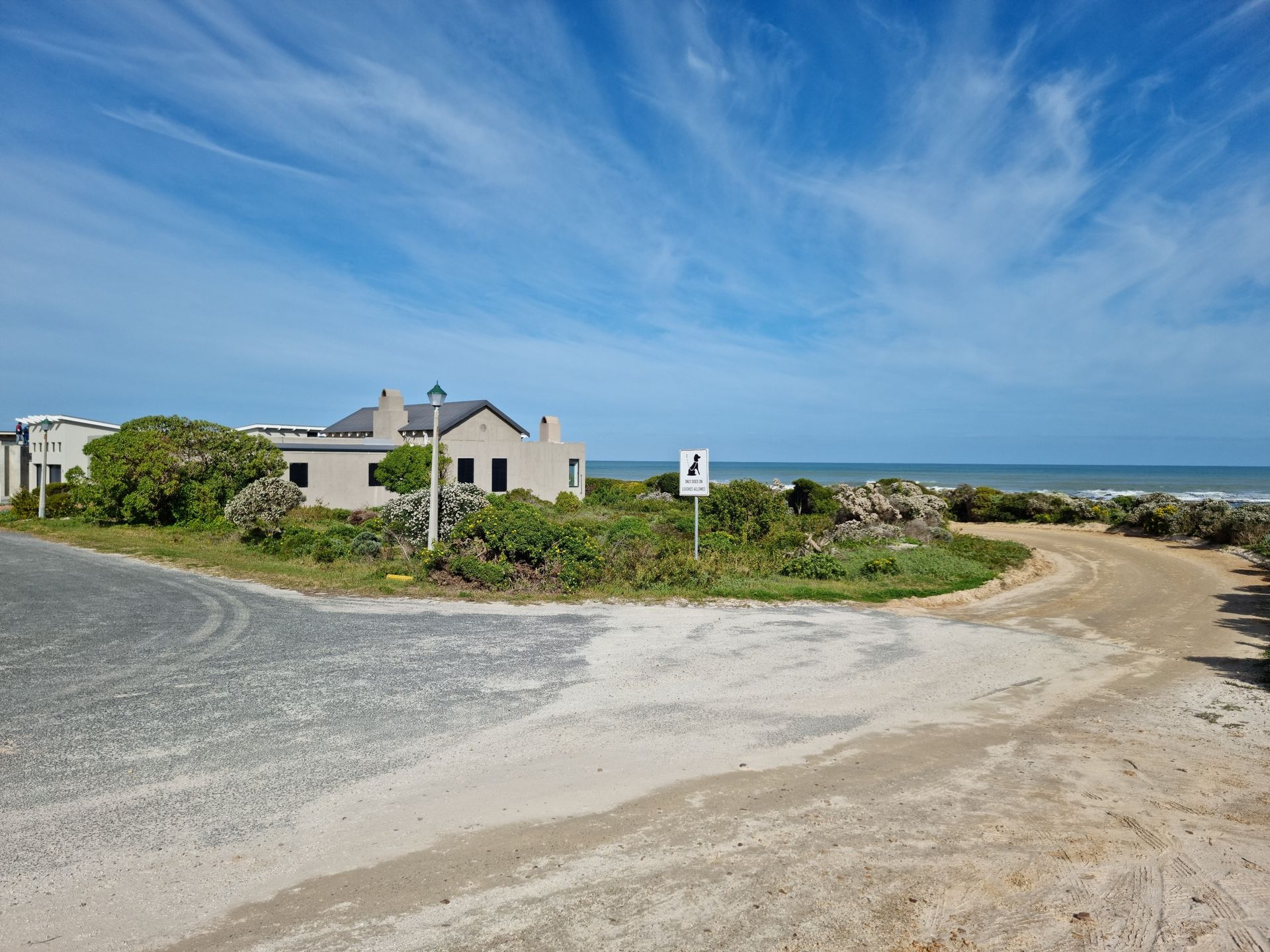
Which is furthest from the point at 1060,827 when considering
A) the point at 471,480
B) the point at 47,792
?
the point at 471,480

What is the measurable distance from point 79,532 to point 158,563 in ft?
27.1

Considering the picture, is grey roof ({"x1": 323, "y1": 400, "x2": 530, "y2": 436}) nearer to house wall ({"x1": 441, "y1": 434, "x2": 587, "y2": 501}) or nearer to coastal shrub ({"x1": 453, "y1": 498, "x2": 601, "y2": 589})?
house wall ({"x1": 441, "y1": 434, "x2": 587, "y2": 501})

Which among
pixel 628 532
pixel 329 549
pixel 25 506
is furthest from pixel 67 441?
pixel 628 532

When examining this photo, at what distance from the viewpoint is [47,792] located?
4.91 meters

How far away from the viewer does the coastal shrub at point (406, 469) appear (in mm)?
26328

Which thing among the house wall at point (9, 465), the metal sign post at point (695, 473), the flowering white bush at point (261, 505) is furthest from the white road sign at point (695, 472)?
the house wall at point (9, 465)

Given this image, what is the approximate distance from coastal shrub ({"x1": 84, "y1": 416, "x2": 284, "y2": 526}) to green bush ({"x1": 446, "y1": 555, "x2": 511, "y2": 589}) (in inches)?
518

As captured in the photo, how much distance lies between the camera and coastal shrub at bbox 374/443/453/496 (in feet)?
86.4

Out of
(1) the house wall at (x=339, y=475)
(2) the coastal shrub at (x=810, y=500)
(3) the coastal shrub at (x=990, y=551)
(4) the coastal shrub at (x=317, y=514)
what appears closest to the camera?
(3) the coastal shrub at (x=990, y=551)

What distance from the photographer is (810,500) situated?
30828 millimetres

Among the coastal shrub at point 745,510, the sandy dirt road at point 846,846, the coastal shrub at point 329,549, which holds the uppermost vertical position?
the coastal shrub at point 745,510

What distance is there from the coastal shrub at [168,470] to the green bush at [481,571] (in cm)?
1315

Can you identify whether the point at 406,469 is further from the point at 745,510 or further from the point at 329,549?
the point at 745,510

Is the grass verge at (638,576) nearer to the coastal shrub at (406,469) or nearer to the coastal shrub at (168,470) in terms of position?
the coastal shrub at (168,470)
